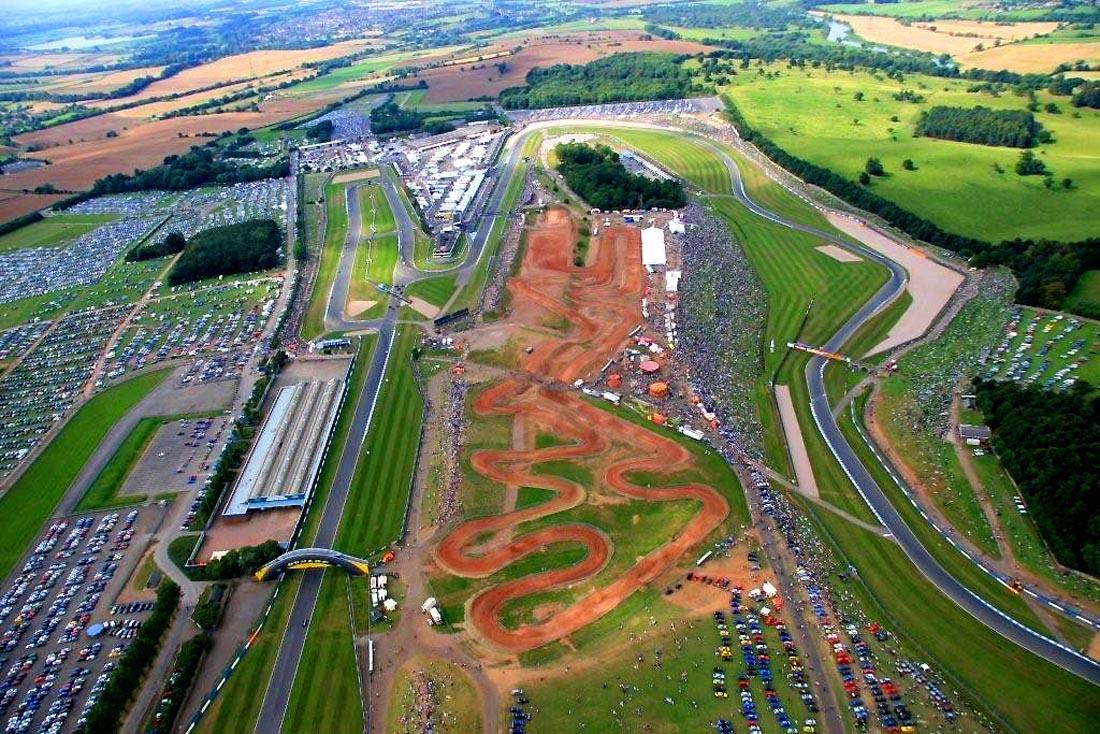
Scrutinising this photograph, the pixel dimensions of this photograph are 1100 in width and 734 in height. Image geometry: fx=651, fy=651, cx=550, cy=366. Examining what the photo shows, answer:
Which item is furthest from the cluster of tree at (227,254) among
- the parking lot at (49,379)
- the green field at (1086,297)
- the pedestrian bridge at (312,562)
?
the green field at (1086,297)

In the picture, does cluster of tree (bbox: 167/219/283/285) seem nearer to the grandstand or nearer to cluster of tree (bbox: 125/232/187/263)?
cluster of tree (bbox: 125/232/187/263)

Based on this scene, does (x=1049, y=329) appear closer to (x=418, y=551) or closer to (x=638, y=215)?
(x=638, y=215)

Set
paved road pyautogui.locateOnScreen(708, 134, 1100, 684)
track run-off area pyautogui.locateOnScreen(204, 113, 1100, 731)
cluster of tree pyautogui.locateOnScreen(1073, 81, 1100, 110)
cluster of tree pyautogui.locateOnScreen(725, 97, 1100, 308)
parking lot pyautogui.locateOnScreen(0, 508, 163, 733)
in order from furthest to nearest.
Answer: cluster of tree pyautogui.locateOnScreen(1073, 81, 1100, 110) < cluster of tree pyautogui.locateOnScreen(725, 97, 1100, 308) < track run-off area pyautogui.locateOnScreen(204, 113, 1100, 731) < parking lot pyautogui.locateOnScreen(0, 508, 163, 733) < paved road pyautogui.locateOnScreen(708, 134, 1100, 684)

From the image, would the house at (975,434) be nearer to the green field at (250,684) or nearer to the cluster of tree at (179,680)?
the green field at (250,684)

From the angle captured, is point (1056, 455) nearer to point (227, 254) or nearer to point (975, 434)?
point (975, 434)

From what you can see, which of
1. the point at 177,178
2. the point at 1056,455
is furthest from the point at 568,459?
the point at 177,178

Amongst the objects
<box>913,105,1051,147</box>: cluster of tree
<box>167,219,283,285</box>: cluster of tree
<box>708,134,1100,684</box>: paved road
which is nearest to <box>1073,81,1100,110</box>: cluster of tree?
<box>913,105,1051,147</box>: cluster of tree

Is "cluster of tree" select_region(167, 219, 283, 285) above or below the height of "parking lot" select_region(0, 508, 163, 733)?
above
